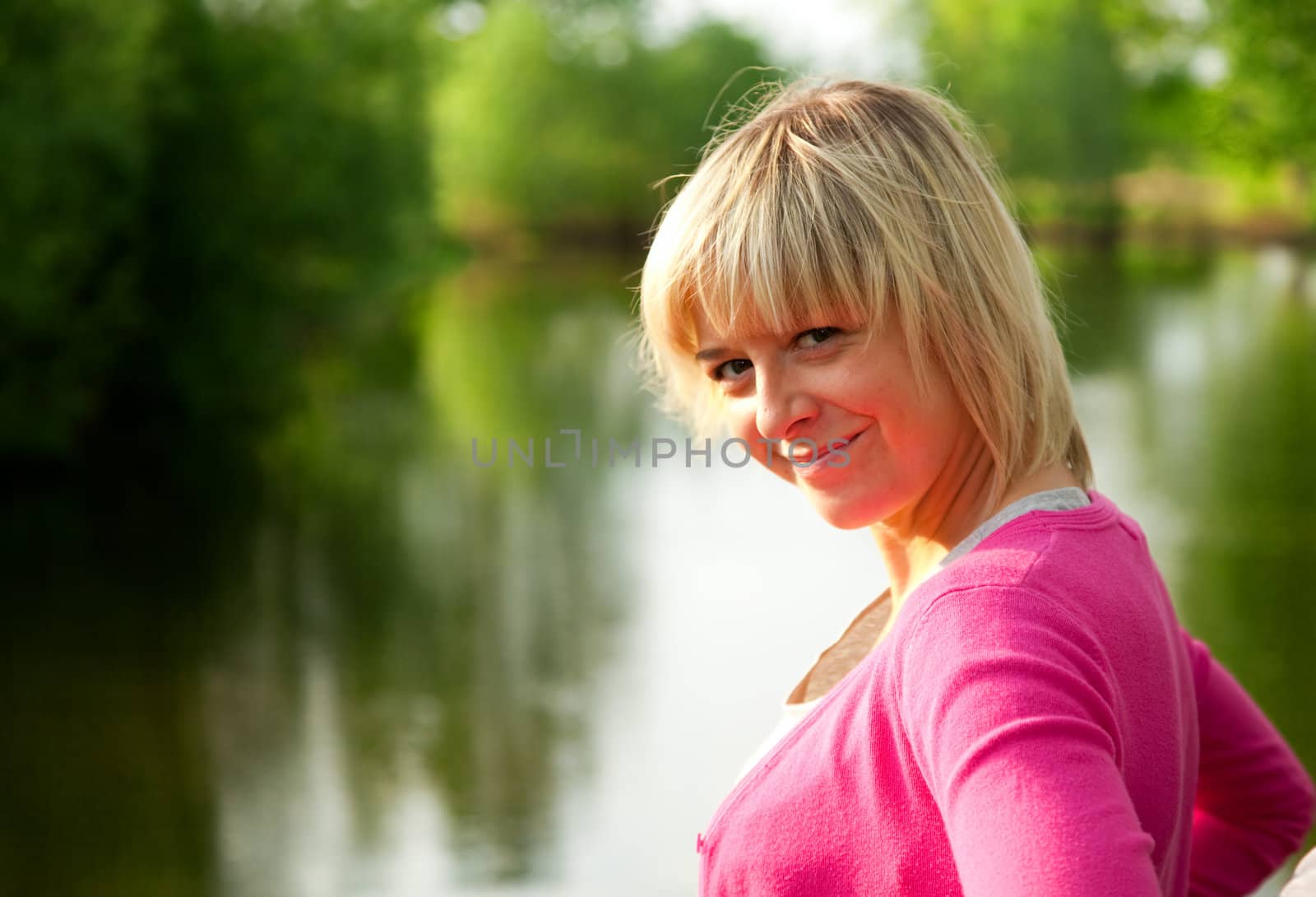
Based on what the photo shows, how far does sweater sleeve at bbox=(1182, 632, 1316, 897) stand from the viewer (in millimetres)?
1286

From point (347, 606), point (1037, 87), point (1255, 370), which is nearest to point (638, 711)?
point (347, 606)

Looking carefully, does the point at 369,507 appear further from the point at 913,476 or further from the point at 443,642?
the point at 913,476

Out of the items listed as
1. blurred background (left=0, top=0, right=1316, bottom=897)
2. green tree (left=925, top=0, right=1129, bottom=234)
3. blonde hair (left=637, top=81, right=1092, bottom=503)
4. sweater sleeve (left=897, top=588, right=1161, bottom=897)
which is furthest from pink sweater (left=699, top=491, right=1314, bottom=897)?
green tree (left=925, top=0, right=1129, bottom=234)

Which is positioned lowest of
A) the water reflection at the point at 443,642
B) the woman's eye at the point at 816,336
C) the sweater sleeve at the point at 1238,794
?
the water reflection at the point at 443,642

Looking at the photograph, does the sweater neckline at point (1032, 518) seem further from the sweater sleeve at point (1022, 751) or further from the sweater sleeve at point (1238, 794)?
the sweater sleeve at point (1238, 794)

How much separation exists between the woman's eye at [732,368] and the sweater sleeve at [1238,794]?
0.47m

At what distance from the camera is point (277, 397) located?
14031mm

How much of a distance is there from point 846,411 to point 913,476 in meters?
0.07

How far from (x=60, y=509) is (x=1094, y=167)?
30.6 metres

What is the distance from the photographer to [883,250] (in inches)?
39.6

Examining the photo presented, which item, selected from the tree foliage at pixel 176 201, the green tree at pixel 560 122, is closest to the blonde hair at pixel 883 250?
the tree foliage at pixel 176 201

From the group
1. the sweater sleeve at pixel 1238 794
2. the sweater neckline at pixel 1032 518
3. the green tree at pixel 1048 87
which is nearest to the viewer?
the sweater neckline at pixel 1032 518

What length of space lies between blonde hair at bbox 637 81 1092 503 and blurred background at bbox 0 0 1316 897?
0.68ft

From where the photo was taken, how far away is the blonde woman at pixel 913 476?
88cm
